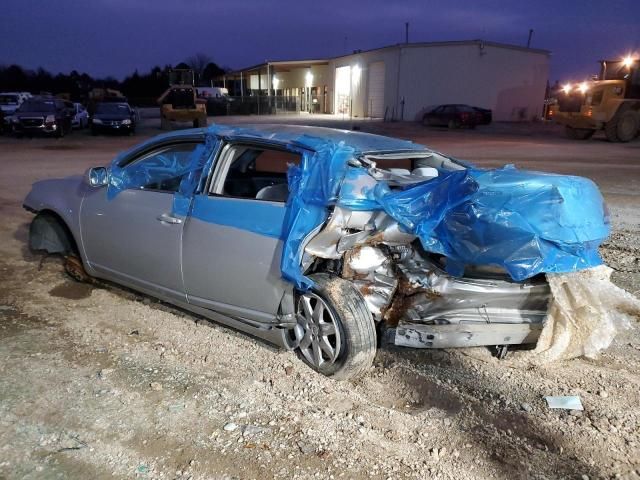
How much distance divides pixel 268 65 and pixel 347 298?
51.8 metres

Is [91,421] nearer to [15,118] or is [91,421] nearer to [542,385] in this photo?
[542,385]

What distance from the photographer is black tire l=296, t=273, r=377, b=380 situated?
3213mm

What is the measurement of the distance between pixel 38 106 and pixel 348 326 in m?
22.8

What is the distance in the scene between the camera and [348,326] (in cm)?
321

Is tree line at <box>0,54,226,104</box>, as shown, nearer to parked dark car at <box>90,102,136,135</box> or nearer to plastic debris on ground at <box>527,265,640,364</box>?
parked dark car at <box>90,102,136,135</box>

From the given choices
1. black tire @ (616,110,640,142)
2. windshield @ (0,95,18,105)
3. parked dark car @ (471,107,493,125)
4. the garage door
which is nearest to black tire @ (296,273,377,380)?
black tire @ (616,110,640,142)

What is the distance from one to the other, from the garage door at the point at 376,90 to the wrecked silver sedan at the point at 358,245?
35949 mm

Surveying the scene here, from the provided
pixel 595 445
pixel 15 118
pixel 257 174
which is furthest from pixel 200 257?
pixel 15 118

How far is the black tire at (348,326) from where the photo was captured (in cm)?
321

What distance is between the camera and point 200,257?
3.71 metres

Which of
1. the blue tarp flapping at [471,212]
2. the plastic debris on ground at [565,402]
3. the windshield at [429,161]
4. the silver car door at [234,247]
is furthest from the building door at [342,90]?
the plastic debris on ground at [565,402]

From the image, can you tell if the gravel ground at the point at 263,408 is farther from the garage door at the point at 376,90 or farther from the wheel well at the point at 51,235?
the garage door at the point at 376,90

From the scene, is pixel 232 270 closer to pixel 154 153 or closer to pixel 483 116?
pixel 154 153

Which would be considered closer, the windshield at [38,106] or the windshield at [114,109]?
the windshield at [38,106]
